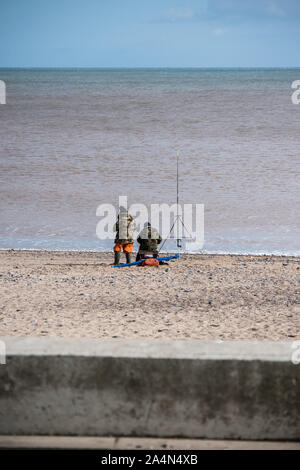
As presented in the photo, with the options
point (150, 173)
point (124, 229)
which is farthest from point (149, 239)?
point (150, 173)

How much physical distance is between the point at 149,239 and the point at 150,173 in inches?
467

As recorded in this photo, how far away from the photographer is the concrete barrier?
270cm

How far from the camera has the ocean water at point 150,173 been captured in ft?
44.4

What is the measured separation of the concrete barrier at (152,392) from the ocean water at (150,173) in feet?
30.2

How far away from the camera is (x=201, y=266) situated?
10070mm

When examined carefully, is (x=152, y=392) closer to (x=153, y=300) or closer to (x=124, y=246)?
(x=153, y=300)

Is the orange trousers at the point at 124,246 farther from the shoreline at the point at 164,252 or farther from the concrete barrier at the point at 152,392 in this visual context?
the concrete barrier at the point at 152,392

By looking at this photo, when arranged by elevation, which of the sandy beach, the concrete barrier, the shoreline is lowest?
the concrete barrier

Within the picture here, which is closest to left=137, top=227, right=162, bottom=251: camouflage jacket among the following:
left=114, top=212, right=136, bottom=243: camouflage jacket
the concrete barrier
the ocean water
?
left=114, top=212, right=136, bottom=243: camouflage jacket

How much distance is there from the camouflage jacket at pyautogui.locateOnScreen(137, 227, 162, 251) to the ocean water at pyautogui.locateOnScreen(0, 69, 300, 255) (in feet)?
6.90

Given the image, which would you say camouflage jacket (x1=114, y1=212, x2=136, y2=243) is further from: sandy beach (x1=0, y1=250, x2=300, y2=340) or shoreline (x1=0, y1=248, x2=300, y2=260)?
shoreline (x1=0, y1=248, x2=300, y2=260)

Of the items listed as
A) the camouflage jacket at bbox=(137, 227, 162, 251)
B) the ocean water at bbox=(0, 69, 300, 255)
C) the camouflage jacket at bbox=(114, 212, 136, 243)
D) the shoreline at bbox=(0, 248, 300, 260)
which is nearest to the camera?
the camouflage jacket at bbox=(137, 227, 162, 251)

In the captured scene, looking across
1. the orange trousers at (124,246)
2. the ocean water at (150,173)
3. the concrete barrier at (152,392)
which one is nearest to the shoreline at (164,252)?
the ocean water at (150,173)

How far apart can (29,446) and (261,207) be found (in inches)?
549
